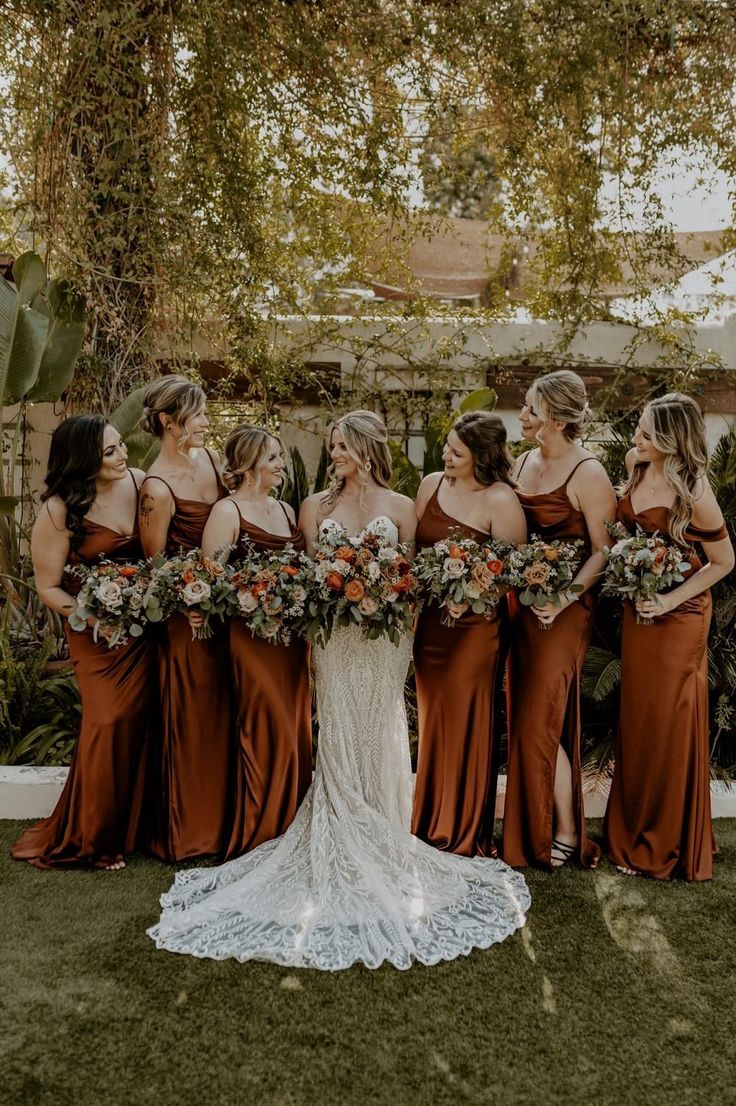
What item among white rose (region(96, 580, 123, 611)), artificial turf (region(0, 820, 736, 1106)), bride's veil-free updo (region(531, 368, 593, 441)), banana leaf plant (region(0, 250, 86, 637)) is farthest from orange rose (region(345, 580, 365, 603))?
banana leaf plant (region(0, 250, 86, 637))

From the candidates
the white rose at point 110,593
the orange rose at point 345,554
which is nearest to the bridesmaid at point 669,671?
the orange rose at point 345,554

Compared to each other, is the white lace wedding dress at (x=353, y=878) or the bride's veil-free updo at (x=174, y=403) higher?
the bride's veil-free updo at (x=174, y=403)

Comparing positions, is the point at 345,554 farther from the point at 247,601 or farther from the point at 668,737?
the point at 668,737

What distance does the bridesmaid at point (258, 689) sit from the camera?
4.61 metres

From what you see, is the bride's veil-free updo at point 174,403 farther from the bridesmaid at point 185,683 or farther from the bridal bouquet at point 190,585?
the bridal bouquet at point 190,585

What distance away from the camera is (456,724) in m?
4.66

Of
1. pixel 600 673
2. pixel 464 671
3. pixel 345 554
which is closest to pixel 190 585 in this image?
pixel 345 554

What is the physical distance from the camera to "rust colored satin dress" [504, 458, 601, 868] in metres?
4.63

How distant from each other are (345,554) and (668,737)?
6.20ft

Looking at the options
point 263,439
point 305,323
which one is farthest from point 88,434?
point 305,323

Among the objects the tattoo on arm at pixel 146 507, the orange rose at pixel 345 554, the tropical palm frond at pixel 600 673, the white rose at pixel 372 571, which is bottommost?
the tropical palm frond at pixel 600 673

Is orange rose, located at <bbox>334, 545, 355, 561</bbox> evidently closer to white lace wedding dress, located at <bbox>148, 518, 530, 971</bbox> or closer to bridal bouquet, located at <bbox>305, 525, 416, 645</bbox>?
bridal bouquet, located at <bbox>305, 525, 416, 645</bbox>

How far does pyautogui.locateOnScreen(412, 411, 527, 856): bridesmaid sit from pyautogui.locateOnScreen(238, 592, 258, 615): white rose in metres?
0.95

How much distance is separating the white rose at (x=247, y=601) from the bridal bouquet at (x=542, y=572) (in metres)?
1.22
